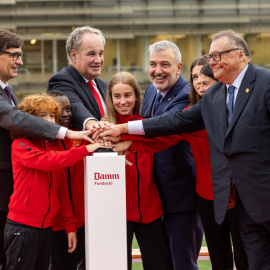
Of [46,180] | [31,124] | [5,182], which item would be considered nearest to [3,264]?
[5,182]

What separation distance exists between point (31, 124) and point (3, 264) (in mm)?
1198

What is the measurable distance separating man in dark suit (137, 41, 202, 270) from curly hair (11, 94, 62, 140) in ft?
2.44

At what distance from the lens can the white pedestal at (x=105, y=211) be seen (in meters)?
2.67

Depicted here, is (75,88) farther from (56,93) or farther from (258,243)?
(258,243)

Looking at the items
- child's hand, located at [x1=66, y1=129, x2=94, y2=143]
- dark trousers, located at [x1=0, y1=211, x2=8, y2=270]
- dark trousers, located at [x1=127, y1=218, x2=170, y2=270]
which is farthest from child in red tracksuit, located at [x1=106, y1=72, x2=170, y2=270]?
dark trousers, located at [x1=0, y1=211, x2=8, y2=270]

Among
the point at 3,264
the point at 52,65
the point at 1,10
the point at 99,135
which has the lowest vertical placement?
the point at 3,264

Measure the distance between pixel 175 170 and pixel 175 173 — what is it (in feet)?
0.06

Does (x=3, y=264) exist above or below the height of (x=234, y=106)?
below

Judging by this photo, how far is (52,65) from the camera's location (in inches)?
695

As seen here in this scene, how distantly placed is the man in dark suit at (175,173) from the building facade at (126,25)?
14011mm

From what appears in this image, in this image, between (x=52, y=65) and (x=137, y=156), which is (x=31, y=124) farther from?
(x=52, y=65)

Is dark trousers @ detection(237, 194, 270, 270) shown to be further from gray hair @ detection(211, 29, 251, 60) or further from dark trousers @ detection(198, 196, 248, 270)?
gray hair @ detection(211, 29, 251, 60)

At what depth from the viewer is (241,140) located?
2641 mm

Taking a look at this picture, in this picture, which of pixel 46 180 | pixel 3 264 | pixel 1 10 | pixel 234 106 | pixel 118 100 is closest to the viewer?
pixel 234 106
